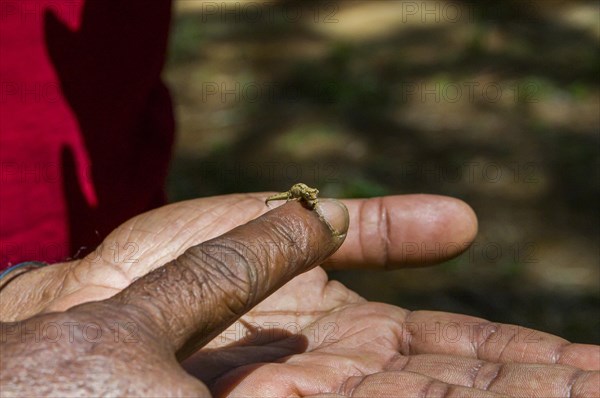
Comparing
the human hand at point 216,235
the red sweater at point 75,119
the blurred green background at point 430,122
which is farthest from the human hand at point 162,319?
the blurred green background at point 430,122

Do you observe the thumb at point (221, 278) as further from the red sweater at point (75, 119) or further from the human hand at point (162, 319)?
the red sweater at point (75, 119)

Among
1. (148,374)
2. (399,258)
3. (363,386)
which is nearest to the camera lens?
(148,374)

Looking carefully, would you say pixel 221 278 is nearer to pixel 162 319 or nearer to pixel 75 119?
pixel 162 319

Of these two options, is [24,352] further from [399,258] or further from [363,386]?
[399,258]

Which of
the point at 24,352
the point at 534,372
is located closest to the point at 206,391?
the point at 24,352

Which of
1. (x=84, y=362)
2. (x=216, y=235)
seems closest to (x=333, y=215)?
(x=216, y=235)
